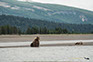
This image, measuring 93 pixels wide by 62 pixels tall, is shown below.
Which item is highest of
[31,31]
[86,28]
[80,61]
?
[80,61]

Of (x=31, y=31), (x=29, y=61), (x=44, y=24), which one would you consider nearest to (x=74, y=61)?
(x=29, y=61)

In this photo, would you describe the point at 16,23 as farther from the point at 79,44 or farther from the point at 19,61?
the point at 19,61

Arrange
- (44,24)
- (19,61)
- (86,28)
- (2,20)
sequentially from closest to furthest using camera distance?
(19,61) → (2,20) → (44,24) → (86,28)

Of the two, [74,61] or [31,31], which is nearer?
[74,61]

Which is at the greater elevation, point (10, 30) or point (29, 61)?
point (29, 61)

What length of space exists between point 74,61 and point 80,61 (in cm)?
55

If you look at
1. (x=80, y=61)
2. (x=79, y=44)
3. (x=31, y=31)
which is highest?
(x=80, y=61)

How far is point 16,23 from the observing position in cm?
16100

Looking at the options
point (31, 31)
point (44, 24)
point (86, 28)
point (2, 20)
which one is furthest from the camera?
point (86, 28)

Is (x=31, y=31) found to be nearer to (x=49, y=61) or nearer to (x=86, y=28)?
(x=49, y=61)

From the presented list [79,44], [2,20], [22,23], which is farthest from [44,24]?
[79,44]

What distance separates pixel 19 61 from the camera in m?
20.3

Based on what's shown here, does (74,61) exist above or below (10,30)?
above

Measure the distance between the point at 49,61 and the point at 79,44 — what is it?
1827 centimetres
